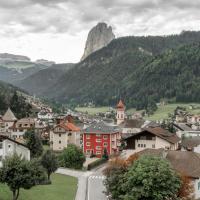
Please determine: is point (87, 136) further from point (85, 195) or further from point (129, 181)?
point (129, 181)

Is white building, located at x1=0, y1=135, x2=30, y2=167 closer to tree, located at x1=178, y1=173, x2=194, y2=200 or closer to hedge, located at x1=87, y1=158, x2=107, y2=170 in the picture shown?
hedge, located at x1=87, y1=158, x2=107, y2=170

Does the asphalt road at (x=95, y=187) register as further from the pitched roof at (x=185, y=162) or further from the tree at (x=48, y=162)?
the pitched roof at (x=185, y=162)

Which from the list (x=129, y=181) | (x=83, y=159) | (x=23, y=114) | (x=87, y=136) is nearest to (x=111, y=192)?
(x=129, y=181)

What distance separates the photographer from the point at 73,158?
88.9 m

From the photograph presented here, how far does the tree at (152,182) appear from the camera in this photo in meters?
44.4

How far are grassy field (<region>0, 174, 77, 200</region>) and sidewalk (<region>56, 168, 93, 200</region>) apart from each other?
0.74 m

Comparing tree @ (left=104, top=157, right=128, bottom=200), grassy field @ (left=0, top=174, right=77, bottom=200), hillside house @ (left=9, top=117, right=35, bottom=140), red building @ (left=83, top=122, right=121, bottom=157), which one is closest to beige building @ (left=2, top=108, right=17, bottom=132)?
hillside house @ (left=9, top=117, right=35, bottom=140)

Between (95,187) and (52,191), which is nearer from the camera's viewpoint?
(52,191)

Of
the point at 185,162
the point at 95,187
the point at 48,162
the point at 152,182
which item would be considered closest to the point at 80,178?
the point at 95,187

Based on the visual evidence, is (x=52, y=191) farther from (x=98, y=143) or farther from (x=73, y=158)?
(x=98, y=143)

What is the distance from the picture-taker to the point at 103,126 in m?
110

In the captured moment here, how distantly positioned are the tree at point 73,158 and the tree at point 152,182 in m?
43.2

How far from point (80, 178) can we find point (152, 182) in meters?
35.6

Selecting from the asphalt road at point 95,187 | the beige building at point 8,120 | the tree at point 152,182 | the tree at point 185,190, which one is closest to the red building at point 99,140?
the asphalt road at point 95,187
